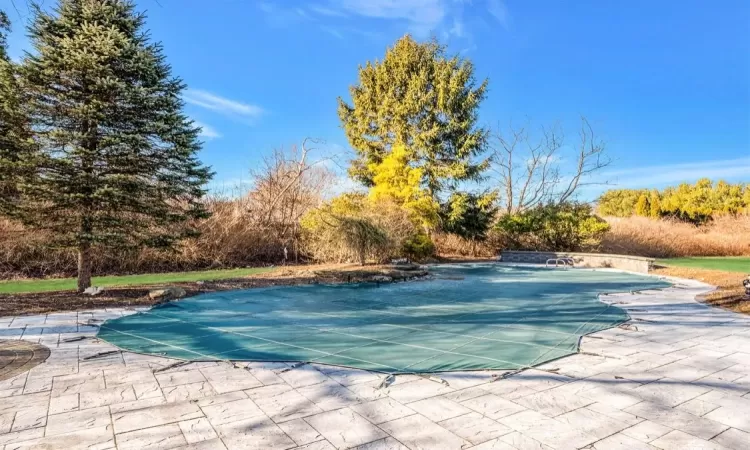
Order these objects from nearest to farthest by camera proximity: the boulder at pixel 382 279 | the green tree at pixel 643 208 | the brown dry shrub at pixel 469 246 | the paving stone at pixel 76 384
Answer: the paving stone at pixel 76 384
the boulder at pixel 382 279
the brown dry shrub at pixel 469 246
the green tree at pixel 643 208

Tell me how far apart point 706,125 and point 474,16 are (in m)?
14.2

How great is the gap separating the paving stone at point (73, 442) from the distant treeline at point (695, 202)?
2517 cm

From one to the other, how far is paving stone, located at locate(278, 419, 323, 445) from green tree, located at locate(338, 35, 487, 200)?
1424cm

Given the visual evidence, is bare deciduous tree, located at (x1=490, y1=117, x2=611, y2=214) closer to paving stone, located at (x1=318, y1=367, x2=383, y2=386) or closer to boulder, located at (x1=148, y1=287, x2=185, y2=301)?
boulder, located at (x1=148, y1=287, x2=185, y2=301)

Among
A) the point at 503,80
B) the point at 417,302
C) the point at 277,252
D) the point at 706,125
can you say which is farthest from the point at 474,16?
the point at 706,125

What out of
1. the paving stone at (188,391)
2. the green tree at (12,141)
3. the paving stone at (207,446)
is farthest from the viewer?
the green tree at (12,141)

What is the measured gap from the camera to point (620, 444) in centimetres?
208

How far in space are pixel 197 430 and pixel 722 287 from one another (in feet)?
30.8

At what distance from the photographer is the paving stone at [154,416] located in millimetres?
2270

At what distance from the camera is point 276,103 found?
15.2 m

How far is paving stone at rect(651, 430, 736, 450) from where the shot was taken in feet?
6.72

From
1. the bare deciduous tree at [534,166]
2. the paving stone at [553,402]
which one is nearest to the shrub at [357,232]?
the paving stone at [553,402]

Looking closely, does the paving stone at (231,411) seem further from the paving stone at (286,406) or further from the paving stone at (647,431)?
the paving stone at (647,431)

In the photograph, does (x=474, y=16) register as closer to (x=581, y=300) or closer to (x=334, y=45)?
(x=334, y=45)
